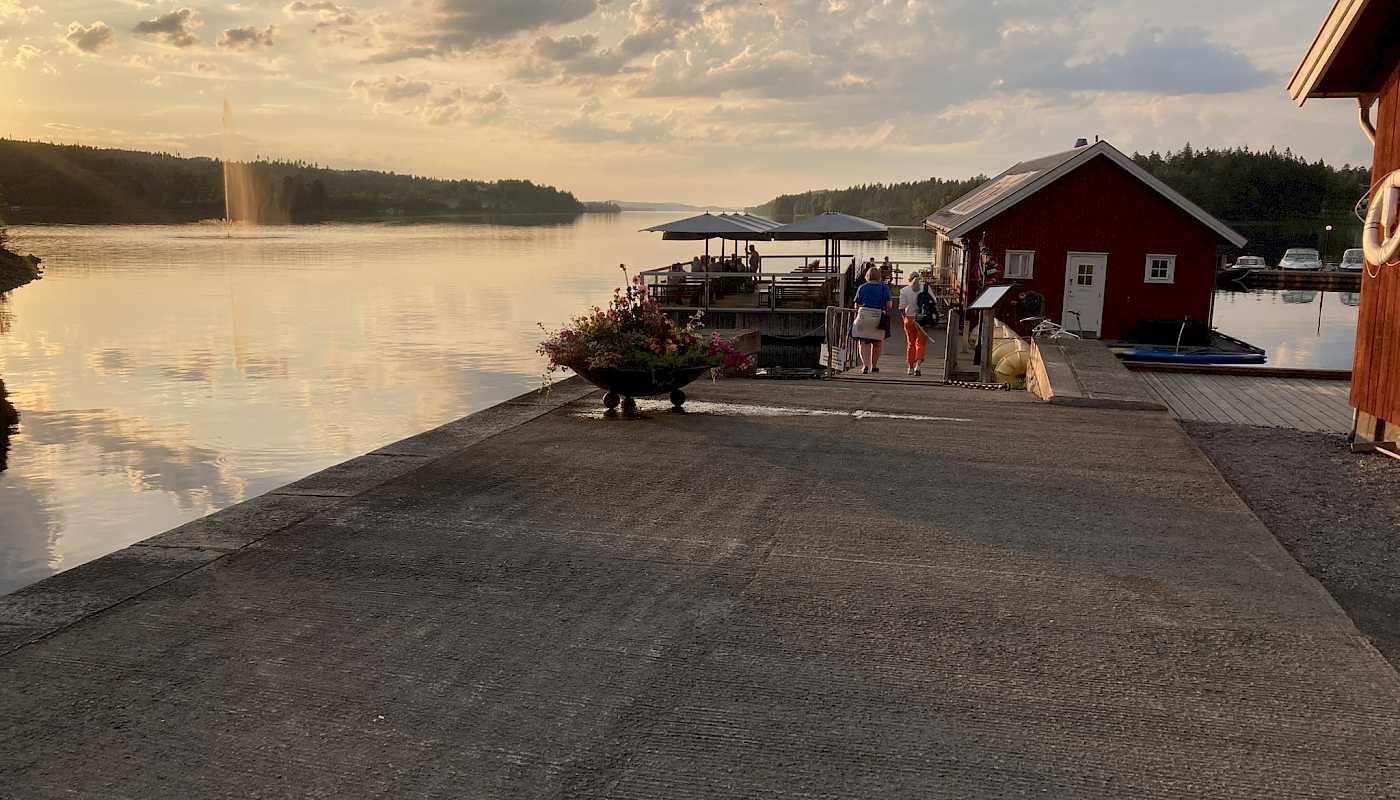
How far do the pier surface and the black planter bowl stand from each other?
9.72 feet

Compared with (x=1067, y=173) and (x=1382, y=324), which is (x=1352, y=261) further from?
(x=1382, y=324)

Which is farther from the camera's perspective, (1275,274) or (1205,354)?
(1275,274)

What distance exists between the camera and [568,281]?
7331 centimetres

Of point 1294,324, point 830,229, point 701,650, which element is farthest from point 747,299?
point 1294,324

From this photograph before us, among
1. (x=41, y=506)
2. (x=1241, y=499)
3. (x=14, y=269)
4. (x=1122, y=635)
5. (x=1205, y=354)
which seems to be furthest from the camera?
(x=14, y=269)

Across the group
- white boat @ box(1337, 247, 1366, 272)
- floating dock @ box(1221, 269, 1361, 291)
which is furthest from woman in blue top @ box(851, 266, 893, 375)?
white boat @ box(1337, 247, 1366, 272)

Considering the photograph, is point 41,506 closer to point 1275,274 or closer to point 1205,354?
point 1205,354

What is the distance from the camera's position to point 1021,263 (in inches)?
1184

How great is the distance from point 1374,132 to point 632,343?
28.2 ft

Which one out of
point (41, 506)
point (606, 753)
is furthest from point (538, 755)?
point (41, 506)

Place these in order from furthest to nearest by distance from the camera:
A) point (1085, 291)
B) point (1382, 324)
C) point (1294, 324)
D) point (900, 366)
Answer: point (1294, 324) → point (1085, 291) → point (900, 366) → point (1382, 324)

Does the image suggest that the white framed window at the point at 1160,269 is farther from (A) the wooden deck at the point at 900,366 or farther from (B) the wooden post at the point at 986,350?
(B) the wooden post at the point at 986,350

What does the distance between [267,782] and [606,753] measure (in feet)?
4.29

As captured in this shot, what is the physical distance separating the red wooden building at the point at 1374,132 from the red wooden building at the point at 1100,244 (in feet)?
57.8
